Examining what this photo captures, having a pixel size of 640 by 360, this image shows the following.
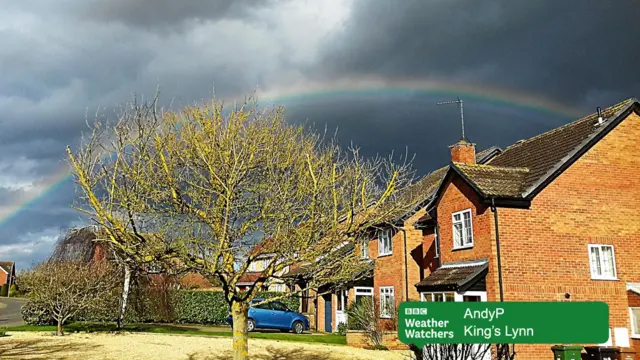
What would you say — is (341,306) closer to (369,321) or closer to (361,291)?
(361,291)

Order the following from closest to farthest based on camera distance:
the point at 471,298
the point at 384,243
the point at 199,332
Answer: the point at 471,298
the point at 199,332
the point at 384,243

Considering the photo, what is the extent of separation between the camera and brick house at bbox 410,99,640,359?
57.4 ft

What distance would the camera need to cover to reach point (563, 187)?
1869 cm

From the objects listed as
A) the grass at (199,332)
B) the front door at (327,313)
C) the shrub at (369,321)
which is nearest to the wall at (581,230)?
the shrub at (369,321)

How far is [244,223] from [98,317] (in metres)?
24.1

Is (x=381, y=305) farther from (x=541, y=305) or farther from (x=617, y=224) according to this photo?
(x=541, y=305)

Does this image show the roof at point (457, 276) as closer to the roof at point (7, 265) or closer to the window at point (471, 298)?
Result: the window at point (471, 298)

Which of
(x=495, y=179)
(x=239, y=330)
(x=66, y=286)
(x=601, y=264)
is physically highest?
(x=495, y=179)

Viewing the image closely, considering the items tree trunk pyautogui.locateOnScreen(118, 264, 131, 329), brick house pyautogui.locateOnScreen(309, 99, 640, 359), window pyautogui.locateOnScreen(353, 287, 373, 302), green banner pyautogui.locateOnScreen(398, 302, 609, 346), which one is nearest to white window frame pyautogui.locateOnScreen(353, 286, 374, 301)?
window pyautogui.locateOnScreen(353, 287, 373, 302)

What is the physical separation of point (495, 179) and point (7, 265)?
106 metres

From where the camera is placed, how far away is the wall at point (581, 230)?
1753cm

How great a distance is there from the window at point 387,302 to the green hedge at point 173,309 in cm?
674

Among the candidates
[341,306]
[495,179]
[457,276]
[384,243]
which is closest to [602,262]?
[495,179]

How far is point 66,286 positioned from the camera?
939 inches
